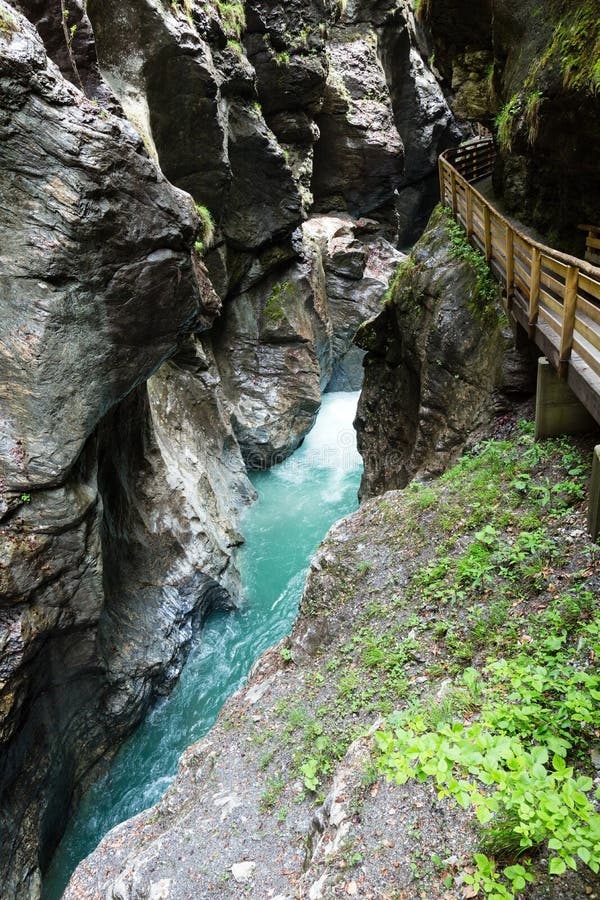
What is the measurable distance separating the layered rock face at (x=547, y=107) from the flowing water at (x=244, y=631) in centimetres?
1073

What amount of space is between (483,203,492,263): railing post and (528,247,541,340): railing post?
293cm

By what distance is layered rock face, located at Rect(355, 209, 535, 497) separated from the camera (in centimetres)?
977

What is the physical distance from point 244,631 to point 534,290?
1059 centimetres

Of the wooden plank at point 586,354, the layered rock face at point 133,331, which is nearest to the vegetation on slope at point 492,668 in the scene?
the wooden plank at point 586,354

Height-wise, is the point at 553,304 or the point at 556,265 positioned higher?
the point at 556,265

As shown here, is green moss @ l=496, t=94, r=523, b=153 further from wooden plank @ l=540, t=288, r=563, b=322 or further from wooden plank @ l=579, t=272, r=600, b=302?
wooden plank @ l=579, t=272, r=600, b=302

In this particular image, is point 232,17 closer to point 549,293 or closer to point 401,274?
point 401,274

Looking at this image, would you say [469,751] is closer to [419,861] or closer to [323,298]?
[419,861]

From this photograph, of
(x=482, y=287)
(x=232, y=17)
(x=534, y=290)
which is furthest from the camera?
(x=232, y=17)

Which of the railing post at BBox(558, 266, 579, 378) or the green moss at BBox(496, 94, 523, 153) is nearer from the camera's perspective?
the railing post at BBox(558, 266, 579, 378)

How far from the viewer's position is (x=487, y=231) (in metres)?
10.0

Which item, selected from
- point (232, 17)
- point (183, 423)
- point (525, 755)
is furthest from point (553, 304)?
point (232, 17)

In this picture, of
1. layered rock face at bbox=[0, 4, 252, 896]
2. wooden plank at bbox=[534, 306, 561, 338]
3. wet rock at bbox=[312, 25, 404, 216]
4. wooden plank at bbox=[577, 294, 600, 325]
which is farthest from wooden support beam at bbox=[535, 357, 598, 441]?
wet rock at bbox=[312, 25, 404, 216]

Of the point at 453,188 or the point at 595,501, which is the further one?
the point at 453,188
